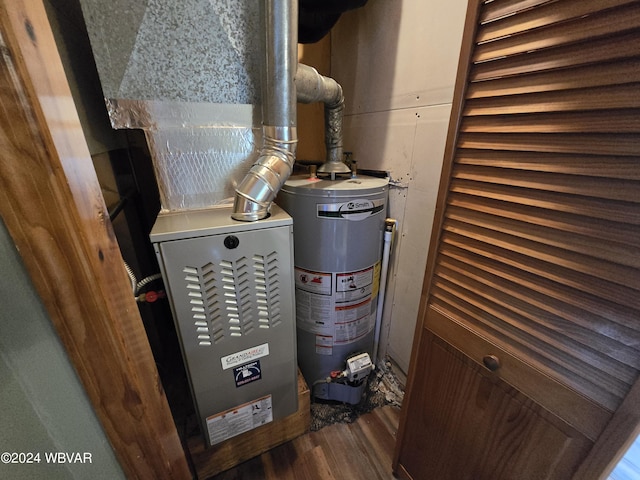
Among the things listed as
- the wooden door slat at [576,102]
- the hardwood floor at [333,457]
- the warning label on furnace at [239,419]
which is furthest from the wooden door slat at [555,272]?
the hardwood floor at [333,457]

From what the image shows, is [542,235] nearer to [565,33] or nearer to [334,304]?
[565,33]

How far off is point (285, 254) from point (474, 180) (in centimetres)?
54

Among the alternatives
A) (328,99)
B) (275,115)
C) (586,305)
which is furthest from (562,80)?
(328,99)

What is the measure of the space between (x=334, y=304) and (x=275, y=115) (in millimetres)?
776

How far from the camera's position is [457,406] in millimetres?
716

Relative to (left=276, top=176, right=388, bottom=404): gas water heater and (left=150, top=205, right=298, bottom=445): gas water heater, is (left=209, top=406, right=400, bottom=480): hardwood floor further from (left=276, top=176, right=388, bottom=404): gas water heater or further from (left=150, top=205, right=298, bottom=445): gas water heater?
(left=150, top=205, right=298, bottom=445): gas water heater

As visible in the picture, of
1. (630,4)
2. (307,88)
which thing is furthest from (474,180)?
(307,88)

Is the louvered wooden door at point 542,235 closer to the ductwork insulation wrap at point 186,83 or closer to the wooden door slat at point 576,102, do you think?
the wooden door slat at point 576,102

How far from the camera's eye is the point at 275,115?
2.53 ft

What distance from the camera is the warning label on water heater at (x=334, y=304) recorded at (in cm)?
109

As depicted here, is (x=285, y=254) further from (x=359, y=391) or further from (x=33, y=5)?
(x=359, y=391)

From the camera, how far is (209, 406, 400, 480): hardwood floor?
1.04 metres

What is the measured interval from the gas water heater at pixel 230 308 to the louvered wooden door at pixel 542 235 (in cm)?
48

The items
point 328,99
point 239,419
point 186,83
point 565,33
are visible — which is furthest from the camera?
point 328,99
